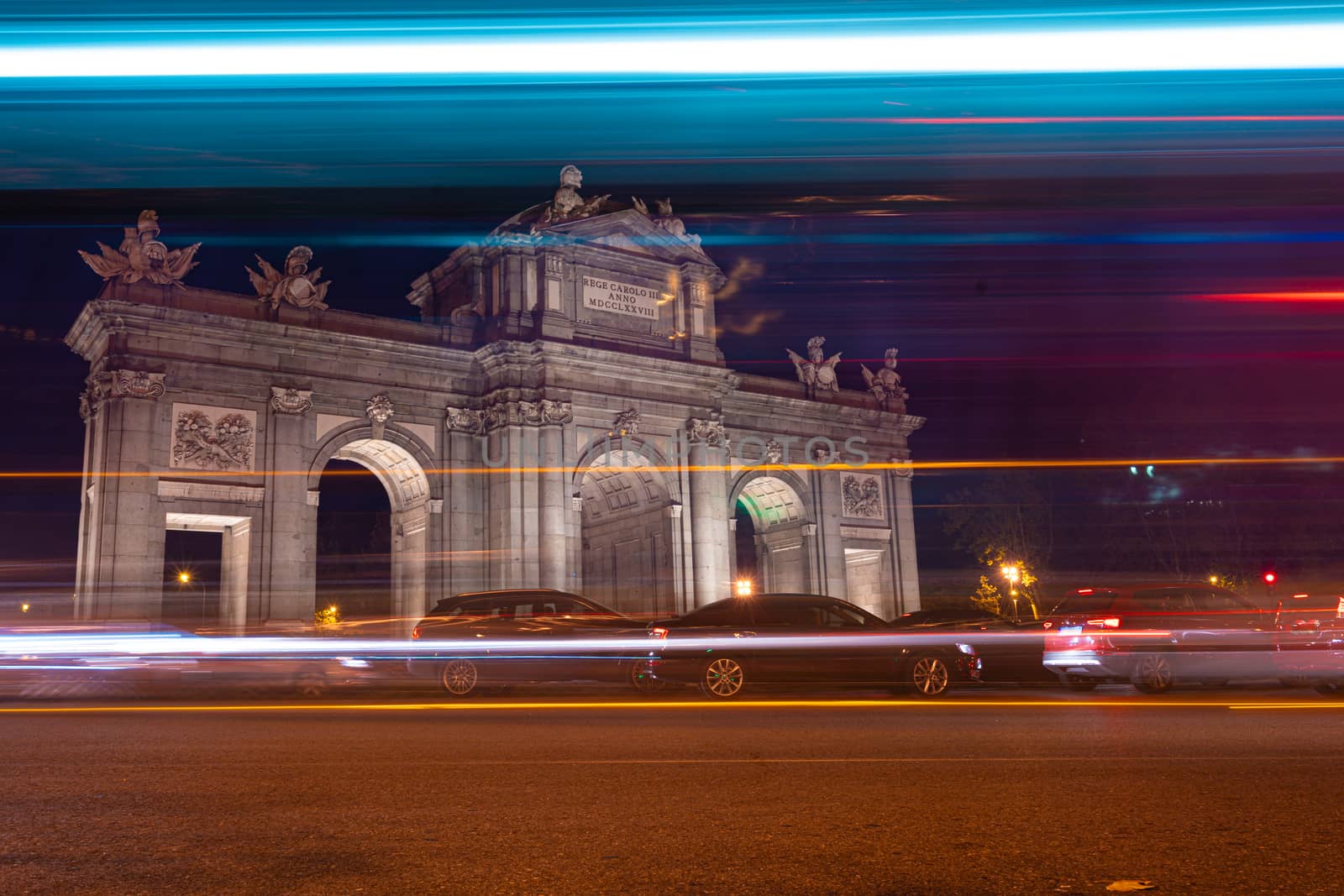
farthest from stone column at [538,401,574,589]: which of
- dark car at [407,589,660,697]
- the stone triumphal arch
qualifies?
dark car at [407,589,660,697]

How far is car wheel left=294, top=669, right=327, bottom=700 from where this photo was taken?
17375 mm

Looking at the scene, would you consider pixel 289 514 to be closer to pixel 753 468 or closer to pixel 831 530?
pixel 753 468

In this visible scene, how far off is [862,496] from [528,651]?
93.4 ft

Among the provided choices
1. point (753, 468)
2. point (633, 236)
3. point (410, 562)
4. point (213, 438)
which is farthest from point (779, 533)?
point (213, 438)

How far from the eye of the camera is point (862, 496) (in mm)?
43688

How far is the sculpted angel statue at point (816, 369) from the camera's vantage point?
43.3 m

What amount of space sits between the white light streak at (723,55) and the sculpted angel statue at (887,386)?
37523mm

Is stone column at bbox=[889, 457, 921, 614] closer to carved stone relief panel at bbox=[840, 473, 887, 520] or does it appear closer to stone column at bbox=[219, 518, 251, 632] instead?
carved stone relief panel at bbox=[840, 473, 887, 520]

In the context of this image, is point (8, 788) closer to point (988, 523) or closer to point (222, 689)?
point (222, 689)

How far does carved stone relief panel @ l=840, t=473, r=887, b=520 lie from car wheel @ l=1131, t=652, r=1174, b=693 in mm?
26648

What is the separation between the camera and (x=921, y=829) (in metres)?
5.62

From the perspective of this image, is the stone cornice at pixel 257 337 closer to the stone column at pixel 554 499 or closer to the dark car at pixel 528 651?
the stone column at pixel 554 499

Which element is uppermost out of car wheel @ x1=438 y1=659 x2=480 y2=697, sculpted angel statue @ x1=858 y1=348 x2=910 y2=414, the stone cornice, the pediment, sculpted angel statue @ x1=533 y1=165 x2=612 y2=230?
sculpted angel statue @ x1=533 y1=165 x2=612 y2=230

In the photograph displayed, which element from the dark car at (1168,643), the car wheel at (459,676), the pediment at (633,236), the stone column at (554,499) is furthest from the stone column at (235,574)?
the dark car at (1168,643)
